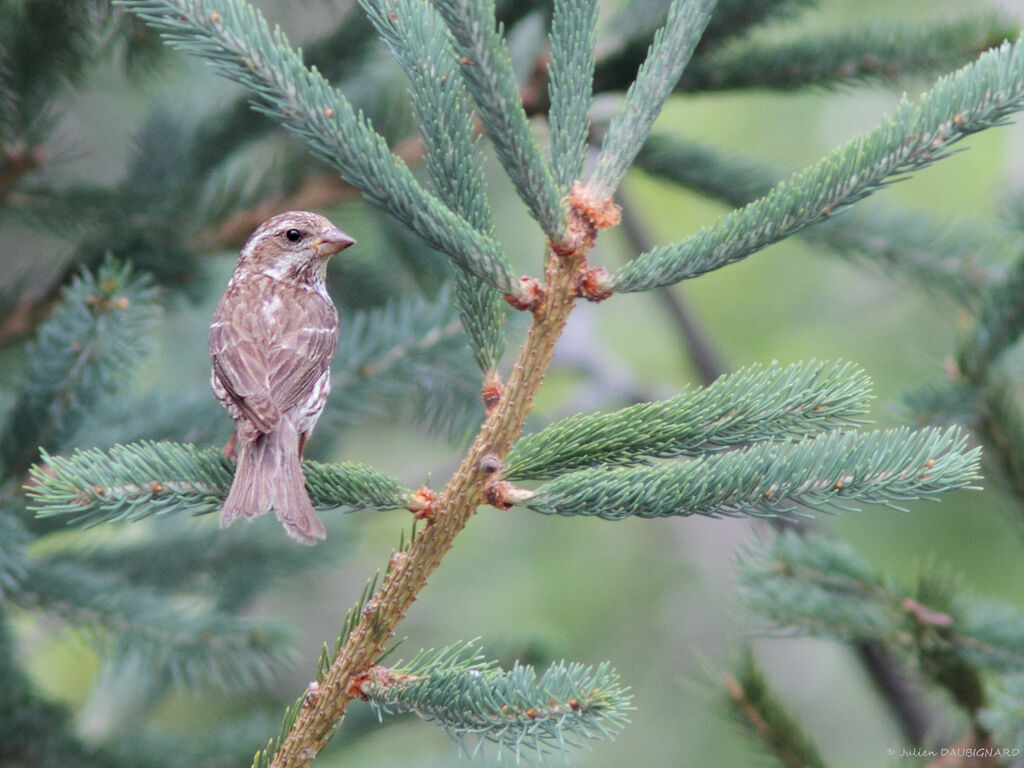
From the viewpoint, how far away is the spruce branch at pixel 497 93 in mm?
1636

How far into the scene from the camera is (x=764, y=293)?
19.7 feet

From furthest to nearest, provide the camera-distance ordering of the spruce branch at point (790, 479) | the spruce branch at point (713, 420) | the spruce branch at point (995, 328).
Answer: the spruce branch at point (995, 328), the spruce branch at point (713, 420), the spruce branch at point (790, 479)

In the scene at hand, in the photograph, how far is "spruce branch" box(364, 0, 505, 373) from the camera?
1.75 metres

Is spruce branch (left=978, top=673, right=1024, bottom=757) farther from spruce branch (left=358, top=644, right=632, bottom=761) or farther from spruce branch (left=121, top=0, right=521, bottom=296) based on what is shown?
spruce branch (left=121, top=0, right=521, bottom=296)

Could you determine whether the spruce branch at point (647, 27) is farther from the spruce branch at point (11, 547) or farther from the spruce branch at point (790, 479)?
the spruce branch at point (11, 547)

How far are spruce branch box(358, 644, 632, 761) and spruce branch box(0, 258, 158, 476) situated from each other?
4.02 ft

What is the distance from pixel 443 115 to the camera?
1.82 metres

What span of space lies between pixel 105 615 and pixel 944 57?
10.0 ft

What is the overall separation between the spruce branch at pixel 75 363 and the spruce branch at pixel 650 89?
1.28 meters

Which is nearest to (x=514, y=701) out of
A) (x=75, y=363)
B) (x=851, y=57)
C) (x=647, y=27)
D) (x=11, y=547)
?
(x=11, y=547)

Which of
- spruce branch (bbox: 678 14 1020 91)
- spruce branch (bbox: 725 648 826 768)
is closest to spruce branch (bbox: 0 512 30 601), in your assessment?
spruce branch (bbox: 725 648 826 768)

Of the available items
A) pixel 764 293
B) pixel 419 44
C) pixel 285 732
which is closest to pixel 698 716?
pixel 764 293

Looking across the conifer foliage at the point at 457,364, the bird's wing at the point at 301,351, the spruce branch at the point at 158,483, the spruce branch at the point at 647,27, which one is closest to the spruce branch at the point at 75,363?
the conifer foliage at the point at 457,364

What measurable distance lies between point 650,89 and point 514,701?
1.19 metres
